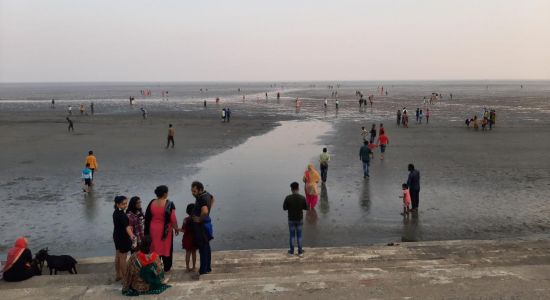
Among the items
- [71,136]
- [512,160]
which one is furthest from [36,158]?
[512,160]

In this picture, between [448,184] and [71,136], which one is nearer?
[448,184]

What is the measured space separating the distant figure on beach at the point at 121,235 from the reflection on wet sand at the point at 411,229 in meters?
6.33

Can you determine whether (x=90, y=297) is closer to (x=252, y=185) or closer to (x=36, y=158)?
(x=252, y=185)

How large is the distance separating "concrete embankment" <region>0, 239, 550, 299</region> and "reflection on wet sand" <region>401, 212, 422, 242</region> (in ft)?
5.59

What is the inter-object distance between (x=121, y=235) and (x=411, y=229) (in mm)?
7157

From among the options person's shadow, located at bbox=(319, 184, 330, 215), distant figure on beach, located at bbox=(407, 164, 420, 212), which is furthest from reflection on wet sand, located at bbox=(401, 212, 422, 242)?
person's shadow, located at bbox=(319, 184, 330, 215)

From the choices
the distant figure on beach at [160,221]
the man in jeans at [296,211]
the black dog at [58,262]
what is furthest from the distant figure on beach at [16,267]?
the man in jeans at [296,211]

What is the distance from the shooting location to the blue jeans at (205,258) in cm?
707

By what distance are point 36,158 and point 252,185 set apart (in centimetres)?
1303

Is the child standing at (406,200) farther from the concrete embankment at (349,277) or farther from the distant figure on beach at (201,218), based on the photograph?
the distant figure on beach at (201,218)

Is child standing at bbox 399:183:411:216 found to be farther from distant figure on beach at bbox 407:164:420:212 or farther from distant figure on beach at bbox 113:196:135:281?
distant figure on beach at bbox 113:196:135:281

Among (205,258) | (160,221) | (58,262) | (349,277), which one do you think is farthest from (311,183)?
(58,262)

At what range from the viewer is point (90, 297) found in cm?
603

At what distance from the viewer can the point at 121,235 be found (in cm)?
674
